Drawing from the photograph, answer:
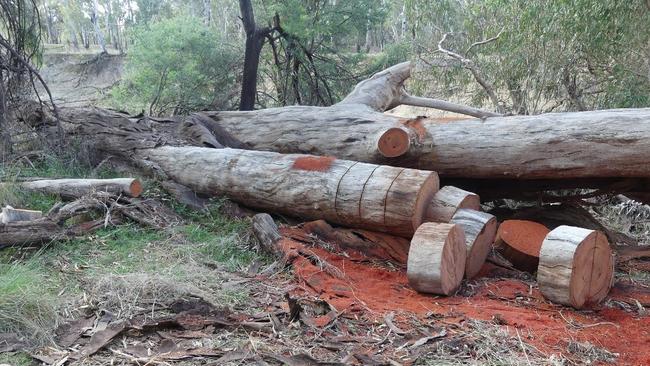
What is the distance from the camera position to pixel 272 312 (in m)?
4.11

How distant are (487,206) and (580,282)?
3.08 metres

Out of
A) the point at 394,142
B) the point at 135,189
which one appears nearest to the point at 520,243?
the point at 394,142

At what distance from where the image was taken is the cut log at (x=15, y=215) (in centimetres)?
525

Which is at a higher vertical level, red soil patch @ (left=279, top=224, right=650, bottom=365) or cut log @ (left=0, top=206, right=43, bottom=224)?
cut log @ (left=0, top=206, right=43, bottom=224)

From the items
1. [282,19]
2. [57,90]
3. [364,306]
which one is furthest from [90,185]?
[57,90]

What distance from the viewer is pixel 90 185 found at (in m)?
6.21

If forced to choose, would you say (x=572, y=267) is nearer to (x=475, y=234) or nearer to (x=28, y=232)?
(x=475, y=234)

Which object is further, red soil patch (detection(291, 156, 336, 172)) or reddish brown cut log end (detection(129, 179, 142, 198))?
reddish brown cut log end (detection(129, 179, 142, 198))

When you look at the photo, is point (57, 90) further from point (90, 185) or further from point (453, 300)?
point (453, 300)

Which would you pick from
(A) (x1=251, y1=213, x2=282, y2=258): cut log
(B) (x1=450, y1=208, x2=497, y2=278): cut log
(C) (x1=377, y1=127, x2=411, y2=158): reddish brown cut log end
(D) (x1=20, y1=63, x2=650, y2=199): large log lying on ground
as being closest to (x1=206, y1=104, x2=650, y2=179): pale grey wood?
(D) (x1=20, y1=63, x2=650, y2=199): large log lying on ground

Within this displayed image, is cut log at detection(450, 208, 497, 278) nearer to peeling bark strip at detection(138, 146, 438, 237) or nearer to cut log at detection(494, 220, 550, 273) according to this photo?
cut log at detection(494, 220, 550, 273)

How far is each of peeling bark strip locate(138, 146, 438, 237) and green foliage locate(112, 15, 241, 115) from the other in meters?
4.82

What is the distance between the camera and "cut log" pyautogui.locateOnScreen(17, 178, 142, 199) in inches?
245

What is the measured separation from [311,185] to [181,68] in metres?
7.67
